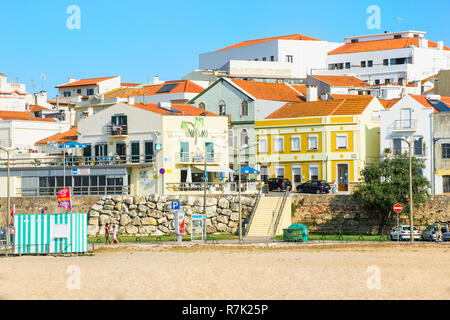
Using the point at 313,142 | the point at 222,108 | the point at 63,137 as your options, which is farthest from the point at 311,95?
the point at 63,137

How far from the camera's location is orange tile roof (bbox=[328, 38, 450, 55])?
12625 cm

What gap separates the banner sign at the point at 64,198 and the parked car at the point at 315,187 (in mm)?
17802

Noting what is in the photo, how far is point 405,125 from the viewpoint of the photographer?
7425cm

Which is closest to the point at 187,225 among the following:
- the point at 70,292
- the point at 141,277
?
the point at 141,277

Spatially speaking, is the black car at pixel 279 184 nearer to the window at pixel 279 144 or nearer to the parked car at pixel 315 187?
the parked car at pixel 315 187

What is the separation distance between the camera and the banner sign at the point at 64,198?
67250 millimetres

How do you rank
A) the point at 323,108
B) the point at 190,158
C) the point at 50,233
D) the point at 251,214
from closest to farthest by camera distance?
the point at 50,233 < the point at 251,214 < the point at 190,158 < the point at 323,108

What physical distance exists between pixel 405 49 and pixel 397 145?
52734mm

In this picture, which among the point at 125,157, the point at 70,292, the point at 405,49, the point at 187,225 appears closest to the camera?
the point at 70,292

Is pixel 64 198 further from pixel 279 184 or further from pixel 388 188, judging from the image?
pixel 388 188

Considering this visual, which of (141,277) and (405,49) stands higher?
(405,49)

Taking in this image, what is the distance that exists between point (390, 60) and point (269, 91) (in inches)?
1646

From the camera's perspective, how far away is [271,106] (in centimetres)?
8438

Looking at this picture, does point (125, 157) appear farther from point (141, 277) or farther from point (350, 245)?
point (141, 277)
